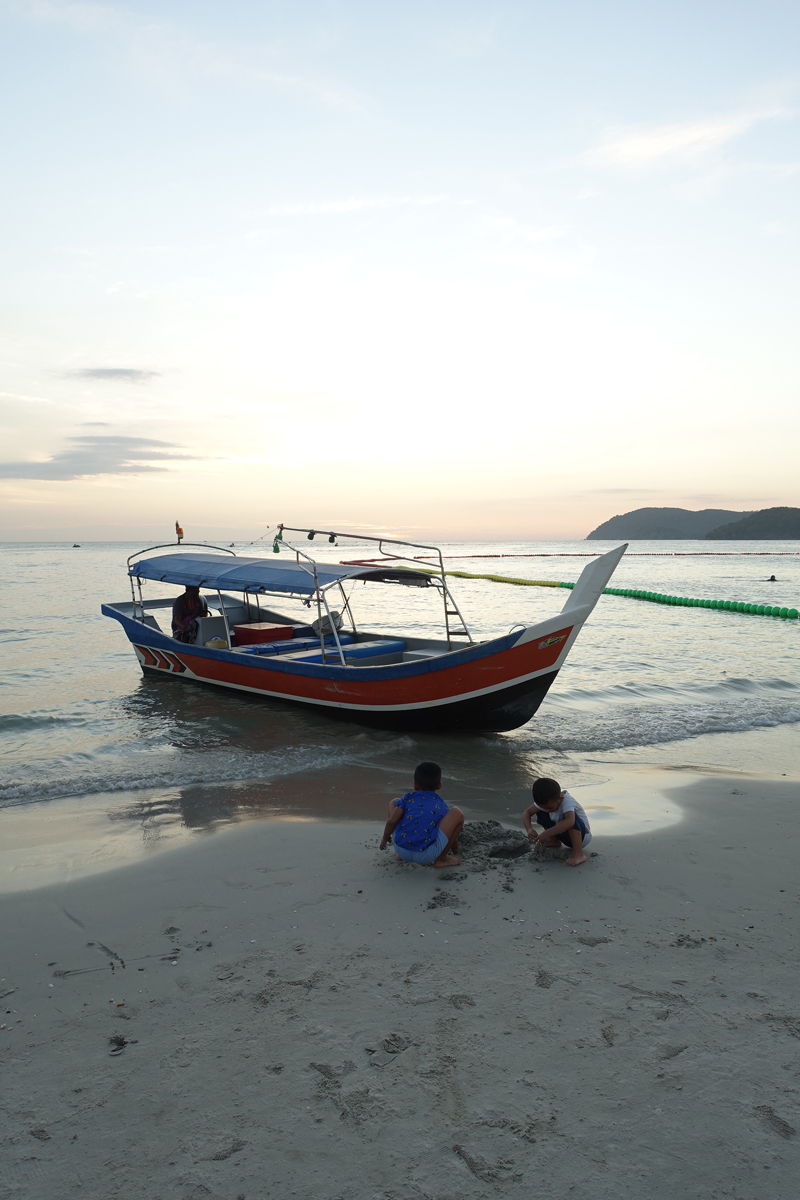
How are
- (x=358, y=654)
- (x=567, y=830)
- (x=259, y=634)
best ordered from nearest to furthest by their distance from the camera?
(x=567, y=830), (x=358, y=654), (x=259, y=634)

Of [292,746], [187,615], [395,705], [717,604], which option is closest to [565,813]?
[395,705]

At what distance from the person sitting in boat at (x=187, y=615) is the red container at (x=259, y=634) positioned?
89cm

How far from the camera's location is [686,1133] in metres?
2.81

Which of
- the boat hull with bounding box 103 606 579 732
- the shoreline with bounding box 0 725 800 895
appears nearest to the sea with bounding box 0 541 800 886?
the shoreline with bounding box 0 725 800 895

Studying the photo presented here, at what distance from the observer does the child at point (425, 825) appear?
526 centimetres

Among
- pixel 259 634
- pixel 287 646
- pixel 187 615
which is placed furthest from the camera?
pixel 187 615

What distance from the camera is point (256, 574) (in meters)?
12.2

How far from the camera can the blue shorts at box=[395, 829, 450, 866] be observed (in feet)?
17.2

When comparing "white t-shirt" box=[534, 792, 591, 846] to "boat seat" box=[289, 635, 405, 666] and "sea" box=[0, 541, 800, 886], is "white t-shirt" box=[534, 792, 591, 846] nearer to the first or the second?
"sea" box=[0, 541, 800, 886]

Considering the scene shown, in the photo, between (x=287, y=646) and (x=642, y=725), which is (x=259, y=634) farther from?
(x=642, y=725)

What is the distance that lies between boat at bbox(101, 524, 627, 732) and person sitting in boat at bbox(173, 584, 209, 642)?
0.12 m

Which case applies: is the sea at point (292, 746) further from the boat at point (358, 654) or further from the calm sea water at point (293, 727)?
the boat at point (358, 654)

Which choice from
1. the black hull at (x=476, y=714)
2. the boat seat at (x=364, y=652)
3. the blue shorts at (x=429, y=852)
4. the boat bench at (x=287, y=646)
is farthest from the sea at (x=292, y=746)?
the blue shorts at (x=429, y=852)

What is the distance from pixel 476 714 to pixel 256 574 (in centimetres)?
484
